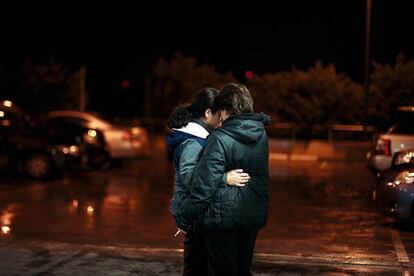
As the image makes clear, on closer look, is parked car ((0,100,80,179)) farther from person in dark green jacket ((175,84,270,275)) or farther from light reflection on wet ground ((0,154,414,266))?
person in dark green jacket ((175,84,270,275))

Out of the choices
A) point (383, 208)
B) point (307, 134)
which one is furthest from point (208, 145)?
point (307, 134)

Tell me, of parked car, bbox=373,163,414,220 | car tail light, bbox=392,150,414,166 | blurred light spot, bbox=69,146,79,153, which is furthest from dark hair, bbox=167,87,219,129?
blurred light spot, bbox=69,146,79,153

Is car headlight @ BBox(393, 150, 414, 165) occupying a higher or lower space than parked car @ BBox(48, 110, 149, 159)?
lower

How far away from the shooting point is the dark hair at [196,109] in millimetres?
5422

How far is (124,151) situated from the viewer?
749 inches

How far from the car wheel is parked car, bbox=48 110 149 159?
9.72 feet

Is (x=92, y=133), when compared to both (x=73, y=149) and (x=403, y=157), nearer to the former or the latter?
(x=73, y=149)

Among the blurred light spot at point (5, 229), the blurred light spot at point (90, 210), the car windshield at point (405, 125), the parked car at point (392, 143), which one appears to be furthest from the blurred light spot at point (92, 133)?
the blurred light spot at point (5, 229)

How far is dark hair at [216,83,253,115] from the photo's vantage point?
503 cm

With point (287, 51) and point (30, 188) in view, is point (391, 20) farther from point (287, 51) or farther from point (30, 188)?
point (30, 188)

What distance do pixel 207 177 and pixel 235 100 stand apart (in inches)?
22.4

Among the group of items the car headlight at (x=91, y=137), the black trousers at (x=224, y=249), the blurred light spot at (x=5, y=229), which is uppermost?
the car headlight at (x=91, y=137)

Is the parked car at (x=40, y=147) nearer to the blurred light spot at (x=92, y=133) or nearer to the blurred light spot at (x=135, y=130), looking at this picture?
the blurred light spot at (x=92, y=133)

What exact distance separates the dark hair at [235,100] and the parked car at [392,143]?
9.69 m
